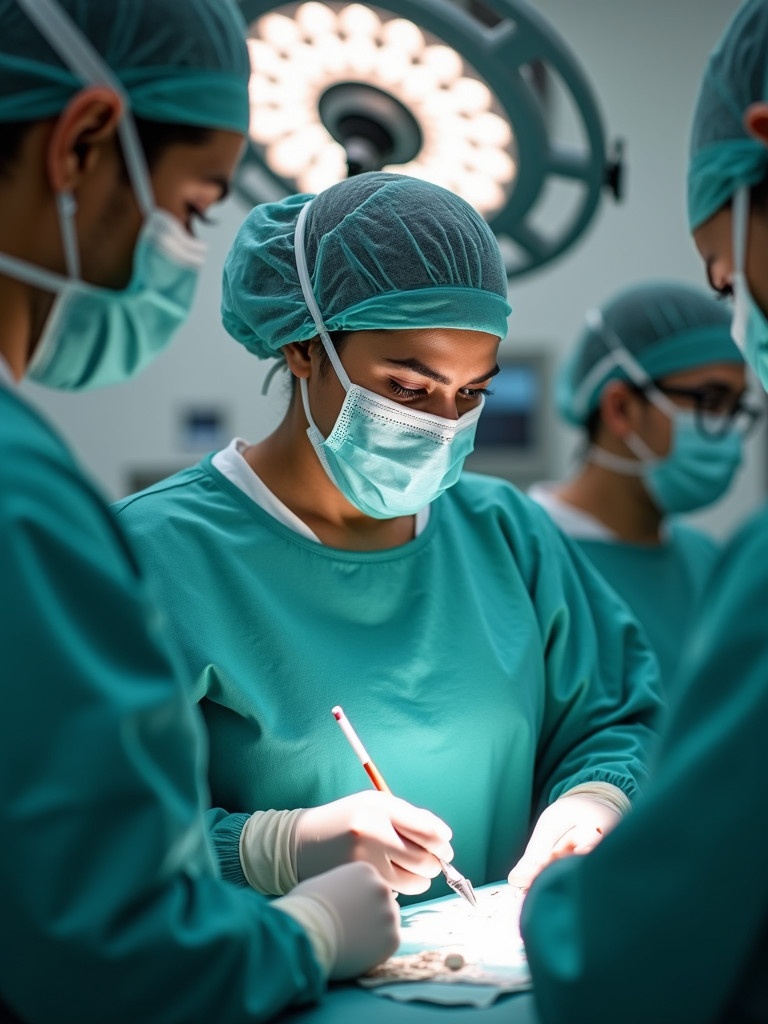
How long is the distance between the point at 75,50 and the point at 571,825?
1066 millimetres

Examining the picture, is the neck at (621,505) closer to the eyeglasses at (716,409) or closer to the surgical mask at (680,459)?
the surgical mask at (680,459)

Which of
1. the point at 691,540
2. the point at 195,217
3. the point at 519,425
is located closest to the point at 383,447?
the point at 195,217

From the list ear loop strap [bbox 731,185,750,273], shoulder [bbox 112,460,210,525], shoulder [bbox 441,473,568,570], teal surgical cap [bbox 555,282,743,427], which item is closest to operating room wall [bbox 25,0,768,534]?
teal surgical cap [bbox 555,282,743,427]

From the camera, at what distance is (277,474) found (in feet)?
5.25

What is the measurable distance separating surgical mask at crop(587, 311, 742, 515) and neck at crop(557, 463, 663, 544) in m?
0.03

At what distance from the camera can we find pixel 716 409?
272cm

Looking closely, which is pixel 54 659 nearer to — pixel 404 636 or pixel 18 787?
pixel 18 787

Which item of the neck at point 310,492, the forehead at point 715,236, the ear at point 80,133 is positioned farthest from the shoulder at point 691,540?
the ear at point 80,133

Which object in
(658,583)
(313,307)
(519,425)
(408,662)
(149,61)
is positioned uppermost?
(149,61)

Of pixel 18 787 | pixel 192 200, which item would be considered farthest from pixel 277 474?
pixel 18 787

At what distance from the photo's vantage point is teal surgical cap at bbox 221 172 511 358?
1.43 meters

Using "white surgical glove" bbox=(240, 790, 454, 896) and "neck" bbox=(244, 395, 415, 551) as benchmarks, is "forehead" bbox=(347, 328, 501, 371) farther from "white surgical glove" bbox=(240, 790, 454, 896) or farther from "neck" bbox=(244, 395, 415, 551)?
"white surgical glove" bbox=(240, 790, 454, 896)

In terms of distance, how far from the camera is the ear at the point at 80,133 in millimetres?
984

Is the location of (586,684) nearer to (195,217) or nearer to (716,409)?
(195,217)
